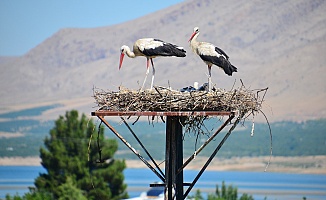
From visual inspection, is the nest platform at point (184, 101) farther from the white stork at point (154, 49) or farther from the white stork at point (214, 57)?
the white stork at point (154, 49)

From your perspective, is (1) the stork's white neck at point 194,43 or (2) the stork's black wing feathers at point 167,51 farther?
(1) the stork's white neck at point 194,43

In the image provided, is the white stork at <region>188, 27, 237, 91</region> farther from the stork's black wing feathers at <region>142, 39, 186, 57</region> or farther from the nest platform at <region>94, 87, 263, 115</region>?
the nest platform at <region>94, 87, 263, 115</region>

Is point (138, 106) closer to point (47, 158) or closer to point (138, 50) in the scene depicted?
point (138, 50)

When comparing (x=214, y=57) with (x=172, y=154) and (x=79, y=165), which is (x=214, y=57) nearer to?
(x=172, y=154)

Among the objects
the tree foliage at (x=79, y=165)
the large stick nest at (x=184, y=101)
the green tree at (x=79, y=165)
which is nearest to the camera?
the large stick nest at (x=184, y=101)

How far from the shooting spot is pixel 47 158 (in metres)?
57.7

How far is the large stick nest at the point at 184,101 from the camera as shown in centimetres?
1706

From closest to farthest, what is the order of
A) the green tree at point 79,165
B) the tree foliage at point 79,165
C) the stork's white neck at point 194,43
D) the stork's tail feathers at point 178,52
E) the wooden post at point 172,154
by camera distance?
the wooden post at point 172,154
the stork's tail feathers at point 178,52
the stork's white neck at point 194,43
the tree foliage at point 79,165
the green tree at point 79,165

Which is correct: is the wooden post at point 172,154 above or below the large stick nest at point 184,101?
below

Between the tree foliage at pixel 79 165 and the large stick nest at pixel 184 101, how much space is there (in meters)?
32.2

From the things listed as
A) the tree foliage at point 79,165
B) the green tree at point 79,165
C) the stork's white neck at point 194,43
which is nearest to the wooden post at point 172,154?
the stork's white neck at point 194,43

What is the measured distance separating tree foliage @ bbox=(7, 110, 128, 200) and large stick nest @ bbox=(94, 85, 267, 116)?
32168 millimetres

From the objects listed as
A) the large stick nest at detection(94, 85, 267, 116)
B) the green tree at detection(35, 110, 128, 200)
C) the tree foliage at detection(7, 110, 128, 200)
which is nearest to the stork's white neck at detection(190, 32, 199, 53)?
the large stick nest at detection(94, 85, 267, 116)

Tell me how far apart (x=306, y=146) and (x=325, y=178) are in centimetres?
2154
